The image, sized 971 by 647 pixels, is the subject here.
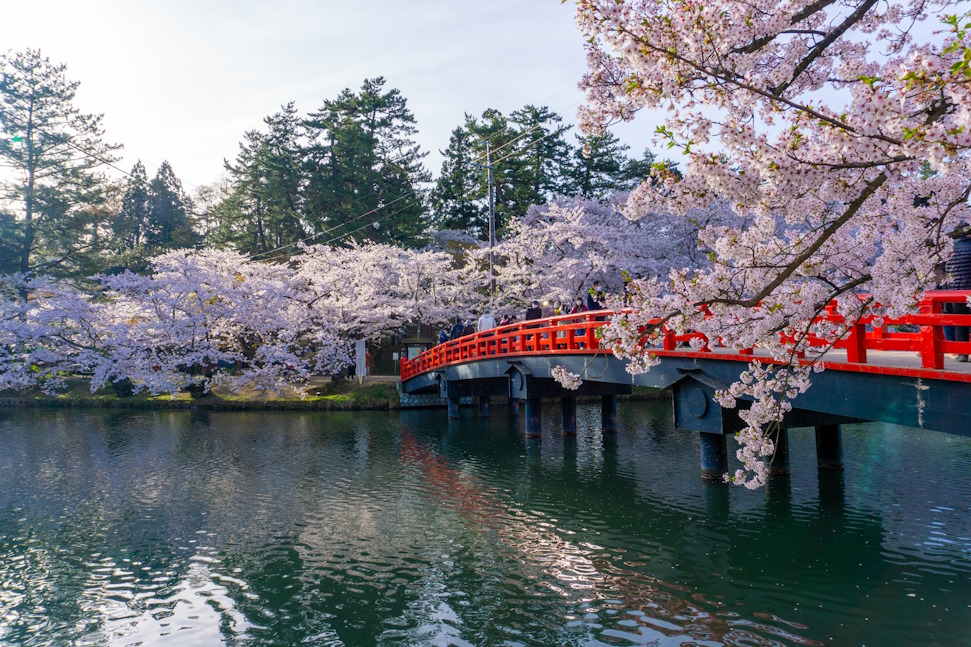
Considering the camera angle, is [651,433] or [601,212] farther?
[601,212]

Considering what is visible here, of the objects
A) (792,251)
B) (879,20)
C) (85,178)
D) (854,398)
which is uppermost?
(85,178)

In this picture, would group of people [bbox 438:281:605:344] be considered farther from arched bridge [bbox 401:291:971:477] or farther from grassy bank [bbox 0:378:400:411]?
grassy bank [bbox 0:378:400:411]

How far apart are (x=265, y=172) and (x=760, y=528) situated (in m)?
47.7

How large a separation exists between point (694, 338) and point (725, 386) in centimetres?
127

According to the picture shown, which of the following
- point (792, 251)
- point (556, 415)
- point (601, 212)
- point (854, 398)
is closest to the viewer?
point (792, 251)

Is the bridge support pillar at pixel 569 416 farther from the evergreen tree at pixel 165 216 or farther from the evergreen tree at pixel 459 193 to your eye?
the evergreen tree at pixel 165 216

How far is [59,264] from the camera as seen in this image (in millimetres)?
42781

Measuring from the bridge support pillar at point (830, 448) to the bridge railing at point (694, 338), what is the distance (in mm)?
2702

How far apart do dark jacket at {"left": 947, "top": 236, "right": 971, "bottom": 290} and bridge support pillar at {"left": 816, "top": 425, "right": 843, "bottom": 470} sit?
6.85 m

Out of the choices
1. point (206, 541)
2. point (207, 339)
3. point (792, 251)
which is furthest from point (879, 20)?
point (207, 339)

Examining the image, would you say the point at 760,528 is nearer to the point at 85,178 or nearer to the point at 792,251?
the point at 792,251

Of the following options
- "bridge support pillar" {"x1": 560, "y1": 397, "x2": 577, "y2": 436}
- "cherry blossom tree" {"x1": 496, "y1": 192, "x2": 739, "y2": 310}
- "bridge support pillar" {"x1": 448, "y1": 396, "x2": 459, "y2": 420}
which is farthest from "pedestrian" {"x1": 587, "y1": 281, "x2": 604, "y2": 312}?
"cherry blossom tree" {"x1": 496, "y1": 192, "x2": 739, "y2": 310}

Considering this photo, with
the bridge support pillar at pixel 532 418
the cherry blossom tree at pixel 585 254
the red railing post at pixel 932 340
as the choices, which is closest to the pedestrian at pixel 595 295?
the bridge support pillar at pixel 532 418

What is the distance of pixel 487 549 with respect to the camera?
34.0 feet
